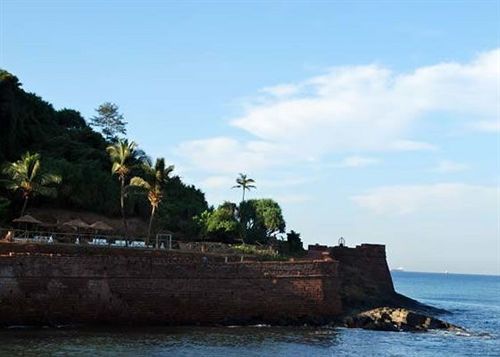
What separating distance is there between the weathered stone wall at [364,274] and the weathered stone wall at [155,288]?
7518mm

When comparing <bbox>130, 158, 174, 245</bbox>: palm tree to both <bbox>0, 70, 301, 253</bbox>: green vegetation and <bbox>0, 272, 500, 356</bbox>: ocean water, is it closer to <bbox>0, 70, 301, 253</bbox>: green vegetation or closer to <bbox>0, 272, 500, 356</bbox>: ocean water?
<bbox>0, 70, 301, 253</bbox>: green vegetation

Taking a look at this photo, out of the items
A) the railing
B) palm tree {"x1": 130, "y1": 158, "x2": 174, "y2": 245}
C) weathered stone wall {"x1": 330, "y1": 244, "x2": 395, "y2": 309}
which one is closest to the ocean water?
the railing

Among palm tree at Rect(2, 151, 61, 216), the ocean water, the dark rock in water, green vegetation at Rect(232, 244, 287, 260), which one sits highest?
palm tree at Rect(2, 151, 61, 216)

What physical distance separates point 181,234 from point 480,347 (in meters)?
25.8

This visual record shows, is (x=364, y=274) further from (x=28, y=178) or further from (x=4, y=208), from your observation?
(x=4, y=208)

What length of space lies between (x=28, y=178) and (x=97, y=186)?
10.00 metres

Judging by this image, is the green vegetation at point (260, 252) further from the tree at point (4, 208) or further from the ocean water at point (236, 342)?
the tree at point (4, 208)

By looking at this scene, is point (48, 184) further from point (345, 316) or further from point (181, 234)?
point (345, 316)

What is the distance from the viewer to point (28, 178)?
41469 mm

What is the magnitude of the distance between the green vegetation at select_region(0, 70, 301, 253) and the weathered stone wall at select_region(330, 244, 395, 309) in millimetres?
4322

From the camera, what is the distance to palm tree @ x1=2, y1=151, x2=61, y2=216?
41219 millimetres

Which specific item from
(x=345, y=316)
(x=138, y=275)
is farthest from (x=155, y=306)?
(x=345, y=316)

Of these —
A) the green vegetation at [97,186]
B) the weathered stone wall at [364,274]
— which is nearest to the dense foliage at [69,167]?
the green vegetation at [97,186]

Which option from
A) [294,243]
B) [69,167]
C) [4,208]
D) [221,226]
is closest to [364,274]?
[294,243]
